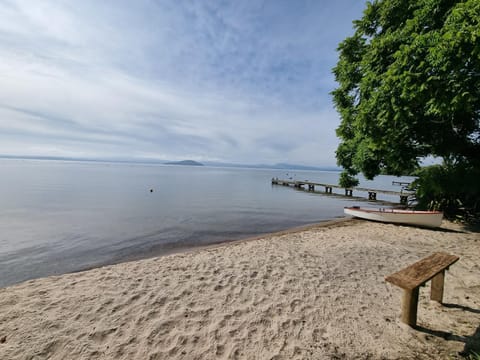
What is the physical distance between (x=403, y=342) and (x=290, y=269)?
2888 mm

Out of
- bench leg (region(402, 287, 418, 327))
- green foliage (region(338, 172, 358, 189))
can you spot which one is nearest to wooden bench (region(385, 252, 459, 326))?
bench leg (region(402, 287, 418, 327))

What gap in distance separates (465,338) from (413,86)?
18.9ft

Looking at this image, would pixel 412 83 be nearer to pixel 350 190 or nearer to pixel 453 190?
pixel 453 190

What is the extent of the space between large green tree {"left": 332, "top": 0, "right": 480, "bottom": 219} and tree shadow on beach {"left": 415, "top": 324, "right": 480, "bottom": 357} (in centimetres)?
521

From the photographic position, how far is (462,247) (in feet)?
24.9

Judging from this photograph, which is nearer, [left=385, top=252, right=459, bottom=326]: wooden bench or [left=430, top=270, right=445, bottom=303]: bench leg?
[left=385, top=252, right=459, bottom=326]: wooden bench

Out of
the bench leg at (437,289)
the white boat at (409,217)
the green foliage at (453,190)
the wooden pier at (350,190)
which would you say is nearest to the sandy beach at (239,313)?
the bench leg at (437,289)

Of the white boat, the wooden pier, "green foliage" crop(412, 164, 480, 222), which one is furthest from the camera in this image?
the wooden pier

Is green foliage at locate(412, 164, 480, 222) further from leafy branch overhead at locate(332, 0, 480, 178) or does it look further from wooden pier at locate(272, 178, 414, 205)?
wooden pier at locate(272, 178, 414, 205)

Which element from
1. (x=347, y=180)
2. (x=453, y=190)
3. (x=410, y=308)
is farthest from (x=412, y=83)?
(x=347, y=180)

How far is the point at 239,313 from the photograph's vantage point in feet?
12.7

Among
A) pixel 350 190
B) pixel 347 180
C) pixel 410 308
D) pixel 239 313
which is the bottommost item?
pixel 239 313

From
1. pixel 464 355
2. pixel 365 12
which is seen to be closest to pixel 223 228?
pixel 464 355

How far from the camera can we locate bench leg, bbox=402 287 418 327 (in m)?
3.32
